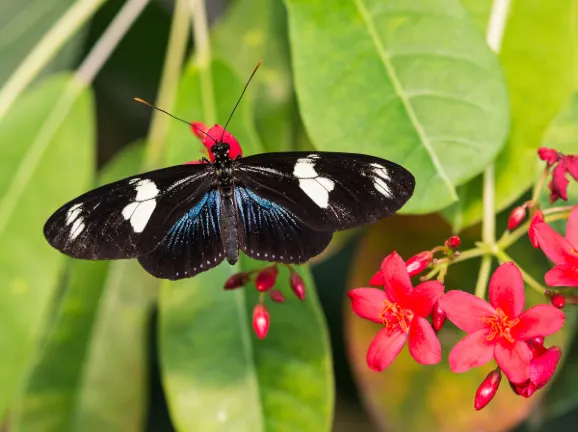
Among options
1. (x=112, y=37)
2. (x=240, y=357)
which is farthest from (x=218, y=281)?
(x=112, y=37)

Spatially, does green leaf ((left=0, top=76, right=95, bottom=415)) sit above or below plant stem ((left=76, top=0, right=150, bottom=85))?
below

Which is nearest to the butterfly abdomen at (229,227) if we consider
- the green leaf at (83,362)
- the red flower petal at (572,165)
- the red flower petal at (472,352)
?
the red flower petal at (472,352)

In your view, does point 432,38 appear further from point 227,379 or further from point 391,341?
point 227,379

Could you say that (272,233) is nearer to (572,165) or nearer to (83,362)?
(572,165)

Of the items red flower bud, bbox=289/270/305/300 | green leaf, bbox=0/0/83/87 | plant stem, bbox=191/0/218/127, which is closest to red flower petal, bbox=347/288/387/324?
red flower bud, bbox=289/270/305/300

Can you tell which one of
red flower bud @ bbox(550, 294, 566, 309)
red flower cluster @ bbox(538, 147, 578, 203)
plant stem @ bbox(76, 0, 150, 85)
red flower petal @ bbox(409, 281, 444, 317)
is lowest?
red flower bud @ bbox(550, 294, 566, 309)

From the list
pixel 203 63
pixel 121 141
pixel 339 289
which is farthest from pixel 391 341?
pixel 121 141

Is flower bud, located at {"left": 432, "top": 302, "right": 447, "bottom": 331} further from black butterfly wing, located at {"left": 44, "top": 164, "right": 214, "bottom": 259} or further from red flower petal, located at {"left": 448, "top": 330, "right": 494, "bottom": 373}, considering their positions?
black butterfly wing, located at {"left": 44, "top": 164, "right": 214, "bottom": 259}
